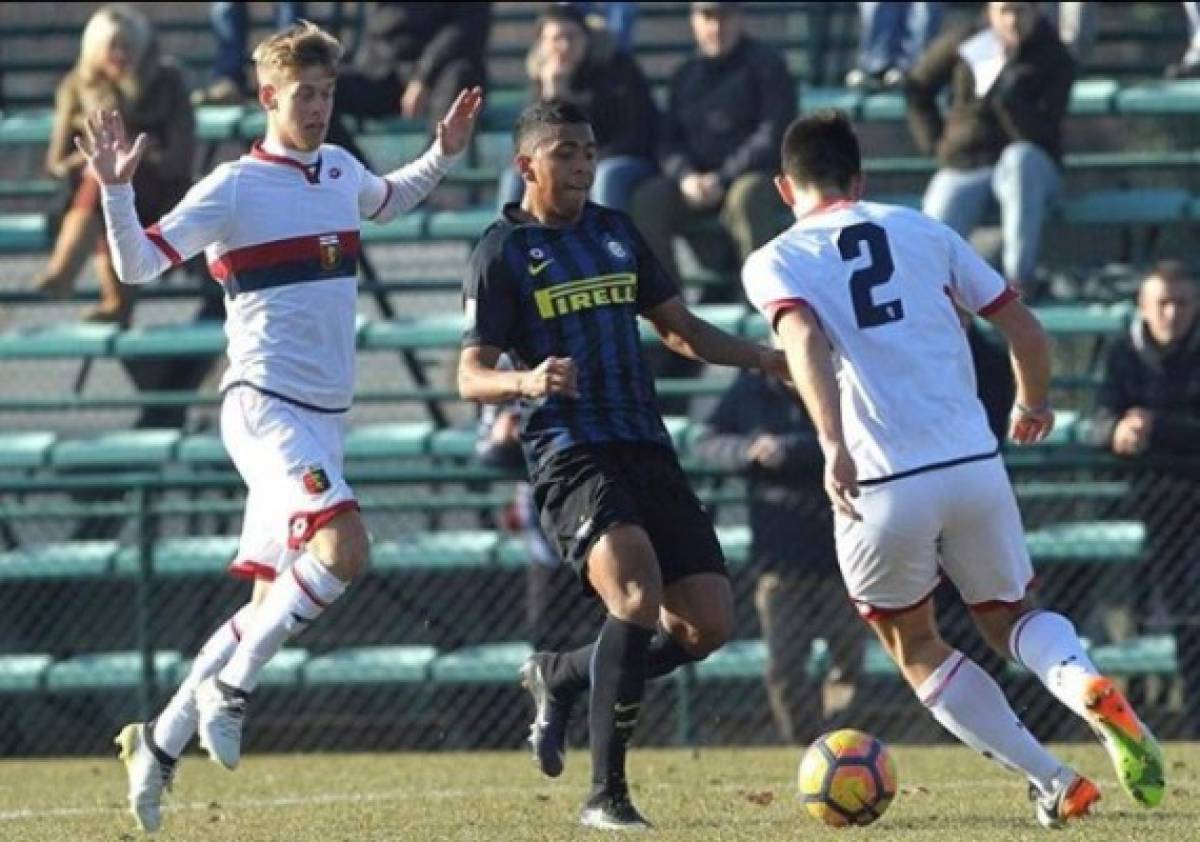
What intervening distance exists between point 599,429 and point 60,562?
606cm

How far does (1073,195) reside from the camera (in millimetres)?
14680

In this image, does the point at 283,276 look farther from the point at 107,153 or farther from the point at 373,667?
the point at 373,667

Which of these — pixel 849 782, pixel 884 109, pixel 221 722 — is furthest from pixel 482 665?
pixel 849 782

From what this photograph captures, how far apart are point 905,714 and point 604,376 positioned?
192 inches

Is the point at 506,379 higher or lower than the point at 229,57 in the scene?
higher

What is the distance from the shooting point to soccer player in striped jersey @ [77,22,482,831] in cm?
846

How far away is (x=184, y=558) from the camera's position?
13.7 metres

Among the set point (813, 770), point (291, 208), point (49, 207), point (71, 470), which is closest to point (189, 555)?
point (71, 470)

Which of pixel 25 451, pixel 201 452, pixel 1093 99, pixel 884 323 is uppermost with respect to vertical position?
pixel 884 323

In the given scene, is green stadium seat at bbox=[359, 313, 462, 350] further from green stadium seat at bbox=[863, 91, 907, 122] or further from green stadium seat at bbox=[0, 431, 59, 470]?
green stadium seat at bbox=[863, 91, 907, 122]

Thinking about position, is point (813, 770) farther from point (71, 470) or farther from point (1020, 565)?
point (71, 470)

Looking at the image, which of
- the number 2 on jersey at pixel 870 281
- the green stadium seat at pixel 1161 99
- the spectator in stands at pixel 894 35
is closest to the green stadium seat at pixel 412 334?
the spectator in stands at pixel 894 35

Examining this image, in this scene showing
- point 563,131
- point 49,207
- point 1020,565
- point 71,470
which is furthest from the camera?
point 49,207

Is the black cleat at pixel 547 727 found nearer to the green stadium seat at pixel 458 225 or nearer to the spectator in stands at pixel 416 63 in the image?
the spectator in stands at pixel 416 63
